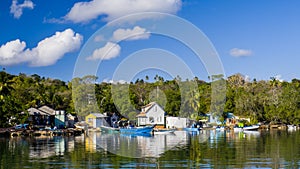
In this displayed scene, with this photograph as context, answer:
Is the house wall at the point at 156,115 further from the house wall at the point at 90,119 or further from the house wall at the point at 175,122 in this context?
the house wall at the point at 90,119

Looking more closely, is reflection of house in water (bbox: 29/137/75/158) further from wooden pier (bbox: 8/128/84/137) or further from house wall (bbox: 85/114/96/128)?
house wall (bbox: 85/114/96/128)

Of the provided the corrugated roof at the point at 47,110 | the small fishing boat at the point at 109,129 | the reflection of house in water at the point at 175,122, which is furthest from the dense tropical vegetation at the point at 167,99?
the small fishing boat at the point at 109,129

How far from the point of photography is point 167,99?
218ft

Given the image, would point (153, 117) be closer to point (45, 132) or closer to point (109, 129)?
point (109, 129)

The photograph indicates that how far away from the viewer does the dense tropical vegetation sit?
65.2 metres

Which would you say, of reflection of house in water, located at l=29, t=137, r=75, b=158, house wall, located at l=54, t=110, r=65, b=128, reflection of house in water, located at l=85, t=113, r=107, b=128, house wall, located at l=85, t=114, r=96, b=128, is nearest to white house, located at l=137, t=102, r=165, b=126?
reflection of house in water, located at l=85, t=113, r=107, b=128

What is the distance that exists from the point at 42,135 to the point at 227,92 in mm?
30686

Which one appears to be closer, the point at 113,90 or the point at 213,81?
the point at 113,90

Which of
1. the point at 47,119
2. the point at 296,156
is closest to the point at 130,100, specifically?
the point at 47,119

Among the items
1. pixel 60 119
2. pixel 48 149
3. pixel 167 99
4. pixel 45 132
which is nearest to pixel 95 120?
pixel 60 119

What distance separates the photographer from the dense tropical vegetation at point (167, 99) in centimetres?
6519

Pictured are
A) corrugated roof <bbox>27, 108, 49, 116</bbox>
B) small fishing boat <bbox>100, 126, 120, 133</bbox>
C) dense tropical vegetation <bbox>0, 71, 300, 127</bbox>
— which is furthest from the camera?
dense tropical vegetation <bbox>0, 71, 300, 127</bbox>

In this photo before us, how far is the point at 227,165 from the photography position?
72.5ft

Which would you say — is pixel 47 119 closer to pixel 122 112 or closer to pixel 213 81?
pixel 122 112
